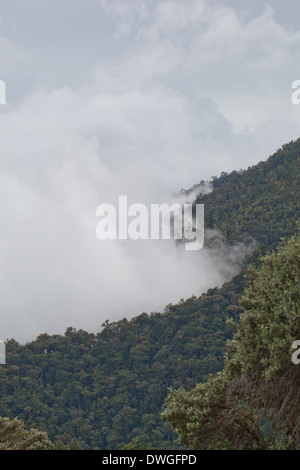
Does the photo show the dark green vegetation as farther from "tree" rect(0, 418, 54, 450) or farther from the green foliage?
"tree" rect(0, 418, 54, 450)

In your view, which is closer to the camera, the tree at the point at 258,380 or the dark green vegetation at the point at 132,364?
the tree at the point at 258,380

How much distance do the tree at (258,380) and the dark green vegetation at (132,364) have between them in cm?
5497

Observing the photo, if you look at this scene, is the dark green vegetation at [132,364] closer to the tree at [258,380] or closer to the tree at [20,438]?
the tree at [20,438]

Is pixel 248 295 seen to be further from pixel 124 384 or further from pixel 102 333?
pixel 102 333

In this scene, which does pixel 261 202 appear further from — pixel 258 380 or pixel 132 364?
pixel 258 380

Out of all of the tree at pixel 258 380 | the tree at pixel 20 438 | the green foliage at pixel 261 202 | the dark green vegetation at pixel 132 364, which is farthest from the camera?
the green foliage at pixel 261 202

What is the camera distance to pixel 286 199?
411 feet

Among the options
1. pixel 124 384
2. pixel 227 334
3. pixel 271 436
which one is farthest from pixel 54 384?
pixel 271 436

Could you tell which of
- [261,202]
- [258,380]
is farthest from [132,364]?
[258,380]

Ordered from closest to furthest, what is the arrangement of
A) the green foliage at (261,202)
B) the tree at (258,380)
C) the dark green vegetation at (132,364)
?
the tree at (258,380)
the dark green vegetation at (132,364)
the green foliage at (261,202)

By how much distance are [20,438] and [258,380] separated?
15.3 metres

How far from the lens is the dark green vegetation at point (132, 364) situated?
83.5 meters

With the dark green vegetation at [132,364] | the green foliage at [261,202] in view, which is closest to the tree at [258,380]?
the dark green vegetation at [132,364]
